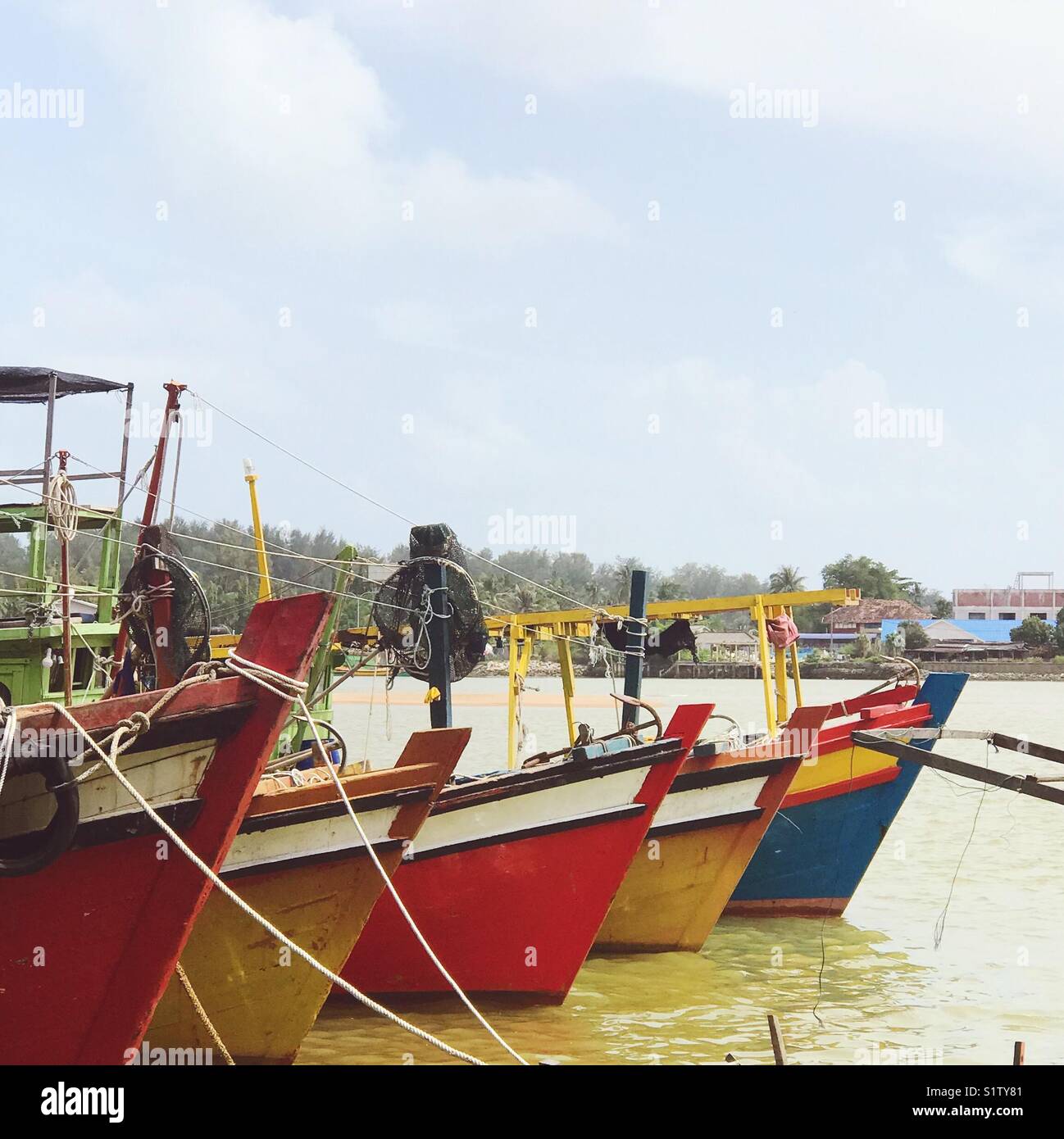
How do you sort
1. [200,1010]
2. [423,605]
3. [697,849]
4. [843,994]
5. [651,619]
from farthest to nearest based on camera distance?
[651,619], [423,605], [697,849], [843,994], [200,1010]

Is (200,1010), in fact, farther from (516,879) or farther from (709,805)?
(709,805)

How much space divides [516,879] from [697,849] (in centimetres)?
241

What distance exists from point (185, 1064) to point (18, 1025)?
4.37 feet

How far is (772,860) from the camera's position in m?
13.4

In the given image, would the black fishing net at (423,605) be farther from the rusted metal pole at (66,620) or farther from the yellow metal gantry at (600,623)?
the rusted metal pole at (66,620)

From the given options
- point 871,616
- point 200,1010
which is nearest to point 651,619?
point 200,1010

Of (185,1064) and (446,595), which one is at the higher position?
(446,595)

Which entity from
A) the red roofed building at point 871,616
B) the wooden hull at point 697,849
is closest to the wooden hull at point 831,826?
the wooden hull at point 697,849

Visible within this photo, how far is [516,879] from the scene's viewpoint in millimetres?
9547

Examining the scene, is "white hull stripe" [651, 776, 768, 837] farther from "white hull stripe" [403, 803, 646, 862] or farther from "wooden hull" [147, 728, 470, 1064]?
"wooden hull" [147, 728, 470, 1064]

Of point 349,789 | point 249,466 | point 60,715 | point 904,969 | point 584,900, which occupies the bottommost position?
point 904,969

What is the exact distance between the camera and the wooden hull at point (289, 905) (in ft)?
24.9

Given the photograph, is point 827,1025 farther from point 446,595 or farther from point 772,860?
point 446,595
